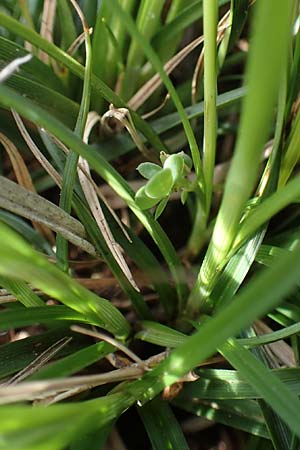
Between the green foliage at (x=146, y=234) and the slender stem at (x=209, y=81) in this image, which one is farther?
the slender stem at (x=209, y=81)

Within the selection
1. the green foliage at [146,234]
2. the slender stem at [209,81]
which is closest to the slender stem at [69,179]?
the green foliage at [146,234]

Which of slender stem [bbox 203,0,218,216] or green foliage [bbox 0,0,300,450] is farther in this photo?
slender stem [bbox 203,0,218,216]

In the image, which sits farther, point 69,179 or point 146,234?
point 146,234

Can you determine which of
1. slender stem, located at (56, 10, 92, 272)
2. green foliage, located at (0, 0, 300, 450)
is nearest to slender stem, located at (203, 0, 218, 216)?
green foliage, located at (0, 0, 300, 450)

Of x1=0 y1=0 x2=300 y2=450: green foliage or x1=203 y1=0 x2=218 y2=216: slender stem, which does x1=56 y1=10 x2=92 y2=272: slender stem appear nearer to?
x1=0 y1=0 x2=300 y2=450: green foliage

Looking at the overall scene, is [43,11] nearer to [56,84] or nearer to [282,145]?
[56,84]

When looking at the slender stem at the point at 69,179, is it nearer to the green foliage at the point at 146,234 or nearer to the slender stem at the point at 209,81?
the green foliage at the point at 146,234

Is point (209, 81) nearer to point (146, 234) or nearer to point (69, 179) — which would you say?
point (69, 179)

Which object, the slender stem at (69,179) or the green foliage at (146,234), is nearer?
the green foliage at (146,234)

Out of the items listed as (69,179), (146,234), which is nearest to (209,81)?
(69,179)

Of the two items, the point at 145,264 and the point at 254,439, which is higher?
the point at 145,264

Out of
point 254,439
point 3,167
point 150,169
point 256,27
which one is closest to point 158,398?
point 254,439
